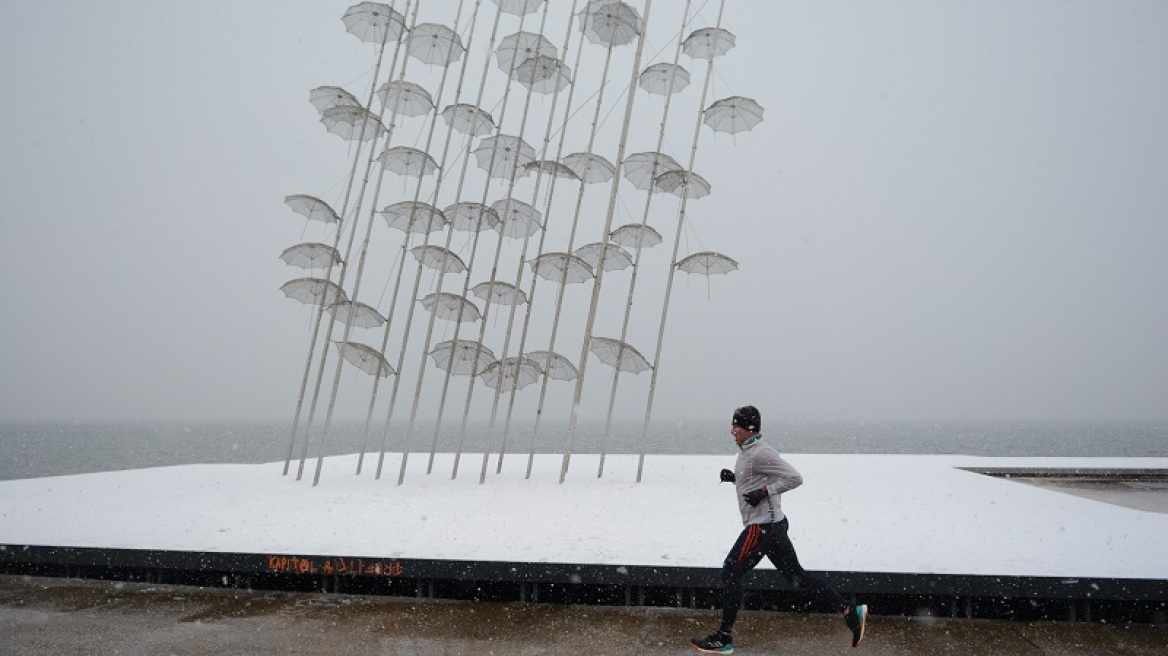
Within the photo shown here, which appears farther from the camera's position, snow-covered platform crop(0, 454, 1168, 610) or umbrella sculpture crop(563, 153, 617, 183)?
umbrella sculpture crop(563, 153, 617, 183)

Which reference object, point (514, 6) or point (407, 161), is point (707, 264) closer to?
point (407, 161)

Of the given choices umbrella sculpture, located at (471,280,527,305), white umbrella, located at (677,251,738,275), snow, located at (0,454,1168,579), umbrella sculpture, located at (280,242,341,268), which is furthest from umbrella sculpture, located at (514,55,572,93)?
snow, located at (0,454,1168,579)

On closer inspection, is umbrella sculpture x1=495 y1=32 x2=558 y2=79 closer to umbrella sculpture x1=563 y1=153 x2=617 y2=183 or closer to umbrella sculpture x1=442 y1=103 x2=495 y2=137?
umbrella sculpture x1=442 y1=103 x2=495 y2=137

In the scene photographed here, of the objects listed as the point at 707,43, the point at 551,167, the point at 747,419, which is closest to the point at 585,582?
the point at 747,419

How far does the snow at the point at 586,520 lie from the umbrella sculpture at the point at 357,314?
10.6 ft

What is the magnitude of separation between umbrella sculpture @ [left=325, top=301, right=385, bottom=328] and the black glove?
10705mm

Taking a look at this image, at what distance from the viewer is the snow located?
666 cm

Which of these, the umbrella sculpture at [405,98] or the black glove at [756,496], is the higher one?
the umbrella sculpture at [405,98]

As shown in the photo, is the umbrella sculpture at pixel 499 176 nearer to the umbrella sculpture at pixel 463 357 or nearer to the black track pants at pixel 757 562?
the umbrella sculpture at pixel 463 357

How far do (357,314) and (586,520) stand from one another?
769 centimetres

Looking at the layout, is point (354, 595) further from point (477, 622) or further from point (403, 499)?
point (403, 499)

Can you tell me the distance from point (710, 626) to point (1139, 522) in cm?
641

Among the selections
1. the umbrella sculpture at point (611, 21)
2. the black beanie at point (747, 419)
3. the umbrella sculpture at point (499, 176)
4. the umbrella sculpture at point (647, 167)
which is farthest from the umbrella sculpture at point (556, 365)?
the black beanie at point (747, 419)

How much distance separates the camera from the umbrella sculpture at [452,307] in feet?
47.2
